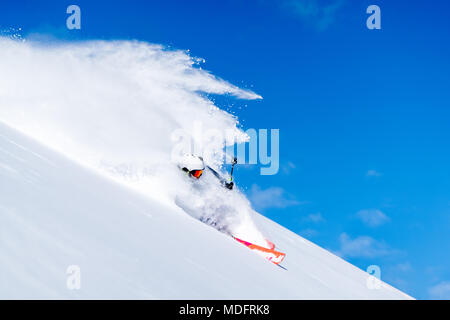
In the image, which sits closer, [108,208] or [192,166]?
[108,208]

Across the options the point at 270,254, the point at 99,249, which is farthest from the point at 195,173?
the point at 99,249

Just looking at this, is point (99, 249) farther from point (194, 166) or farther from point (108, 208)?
point (194, 166)

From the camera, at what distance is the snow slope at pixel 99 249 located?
3.62 m

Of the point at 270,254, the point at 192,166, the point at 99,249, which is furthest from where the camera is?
the point at 192,166

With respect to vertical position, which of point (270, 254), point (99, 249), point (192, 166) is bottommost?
point (99, 249)

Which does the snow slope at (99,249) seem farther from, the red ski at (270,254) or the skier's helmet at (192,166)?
the skier's helmet at (192,166)

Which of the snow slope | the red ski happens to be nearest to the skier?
the red ski

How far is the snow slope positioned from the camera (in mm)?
3615

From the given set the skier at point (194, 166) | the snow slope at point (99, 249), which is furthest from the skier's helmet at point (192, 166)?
the snow slope at point (99, 249)

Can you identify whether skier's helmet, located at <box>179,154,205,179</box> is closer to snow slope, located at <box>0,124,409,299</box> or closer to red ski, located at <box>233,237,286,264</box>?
snow slope, located at <box>0,124,409,299</box>

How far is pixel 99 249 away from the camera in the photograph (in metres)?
4.80

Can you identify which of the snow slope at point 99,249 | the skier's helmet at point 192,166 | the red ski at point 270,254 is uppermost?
the skier's helmet at point 192,166
